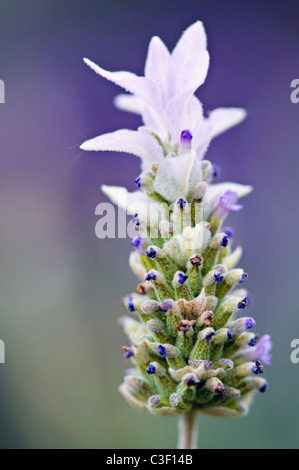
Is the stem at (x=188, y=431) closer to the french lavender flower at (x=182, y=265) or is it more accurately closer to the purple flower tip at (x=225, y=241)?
the french lavender flower at (x=182, y=265)

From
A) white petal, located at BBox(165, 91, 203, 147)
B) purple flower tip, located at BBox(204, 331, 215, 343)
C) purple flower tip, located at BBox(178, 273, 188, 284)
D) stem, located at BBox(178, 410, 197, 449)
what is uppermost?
white petal, located at BBox(165, 91, 203, 147)

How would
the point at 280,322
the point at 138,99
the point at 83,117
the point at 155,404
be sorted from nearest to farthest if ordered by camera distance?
the point at 155,404 < the point at 138,99 < the point at 280,322 < the point at 83,117

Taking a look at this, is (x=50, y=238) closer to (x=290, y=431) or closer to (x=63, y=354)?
(x=63, y=354)

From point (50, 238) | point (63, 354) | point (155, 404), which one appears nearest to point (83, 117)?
point (50, 238)

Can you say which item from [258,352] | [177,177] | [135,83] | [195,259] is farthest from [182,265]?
[135,83]

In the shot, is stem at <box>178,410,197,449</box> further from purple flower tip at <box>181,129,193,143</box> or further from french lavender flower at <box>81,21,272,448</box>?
purple flower tip at <box>181,129,193,143</box>

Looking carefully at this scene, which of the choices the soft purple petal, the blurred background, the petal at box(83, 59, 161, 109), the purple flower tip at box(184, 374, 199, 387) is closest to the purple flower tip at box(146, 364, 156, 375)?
the purple flower tip at box(184, 374, 199, 387)
